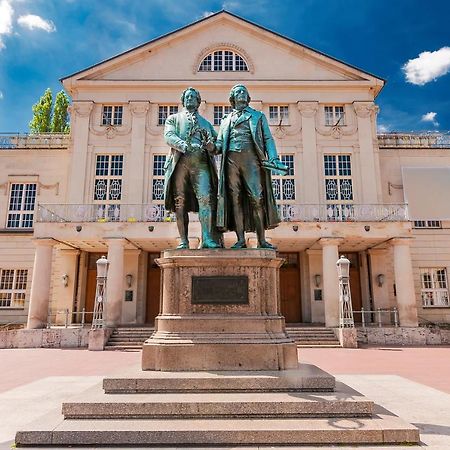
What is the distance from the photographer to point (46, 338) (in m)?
19.1

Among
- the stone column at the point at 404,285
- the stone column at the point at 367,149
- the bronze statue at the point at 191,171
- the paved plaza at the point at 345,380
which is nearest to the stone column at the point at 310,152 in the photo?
the stone column at the point at 367,149

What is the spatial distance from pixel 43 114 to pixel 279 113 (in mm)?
21240

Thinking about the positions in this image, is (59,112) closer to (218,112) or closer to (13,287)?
(218,112)

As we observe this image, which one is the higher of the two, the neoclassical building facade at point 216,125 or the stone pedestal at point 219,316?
the neoclassical building facade at point 216,125

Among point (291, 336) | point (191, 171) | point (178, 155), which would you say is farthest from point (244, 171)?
point (291, 336)

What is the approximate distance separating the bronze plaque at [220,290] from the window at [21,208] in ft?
74.6

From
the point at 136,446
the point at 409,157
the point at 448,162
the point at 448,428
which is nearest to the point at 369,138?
the point at 409,157

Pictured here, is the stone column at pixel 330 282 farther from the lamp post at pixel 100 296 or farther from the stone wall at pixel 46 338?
the stone wall at pixel 46 338

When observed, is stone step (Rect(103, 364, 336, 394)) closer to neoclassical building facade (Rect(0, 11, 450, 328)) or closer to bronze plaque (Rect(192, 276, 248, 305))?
bronze plaque (Rect(192, 276, 248, 305))

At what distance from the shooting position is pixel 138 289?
80.1 ft

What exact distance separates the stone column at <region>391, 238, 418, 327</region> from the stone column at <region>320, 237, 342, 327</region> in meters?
3.01

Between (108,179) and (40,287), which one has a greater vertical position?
(108,179)

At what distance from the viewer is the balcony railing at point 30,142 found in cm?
2670

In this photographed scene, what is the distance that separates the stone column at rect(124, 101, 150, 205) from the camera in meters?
25.0
